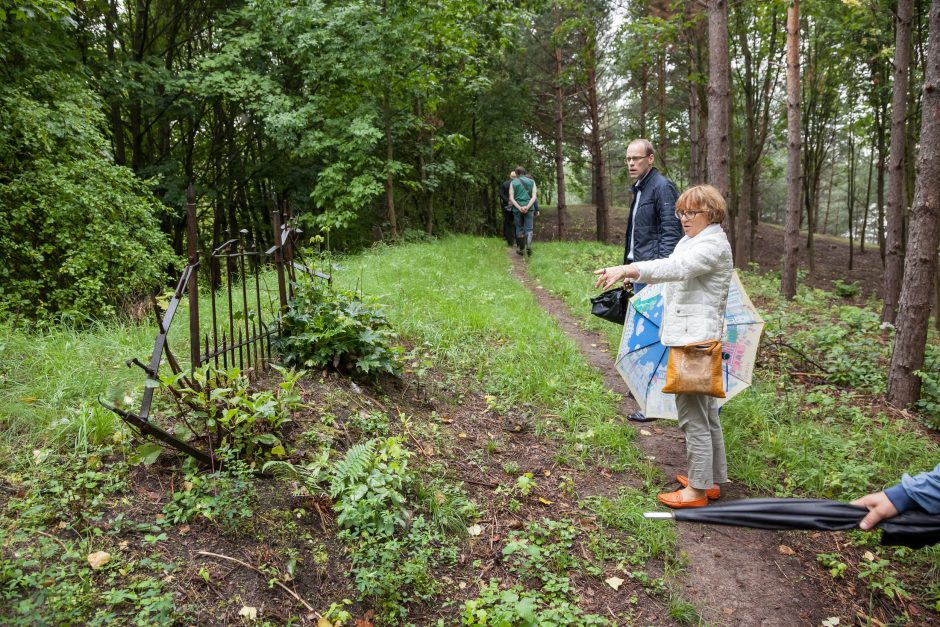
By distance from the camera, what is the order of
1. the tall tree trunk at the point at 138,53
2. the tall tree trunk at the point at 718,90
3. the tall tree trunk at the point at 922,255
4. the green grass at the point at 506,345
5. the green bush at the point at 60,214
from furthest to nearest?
1. the tall tree trunk at the point at 138,53
2. the green bush at the point at 60,214
3. the tall tree trunk at the point at 718,90
4. the tall tree trunk at the point at 922,255
5. the green grass at the point at 506,345

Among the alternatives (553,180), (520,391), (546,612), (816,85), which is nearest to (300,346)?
(520,391)

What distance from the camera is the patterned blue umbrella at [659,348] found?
3736 millimetres

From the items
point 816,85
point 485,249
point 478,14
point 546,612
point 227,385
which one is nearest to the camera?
point 546,612

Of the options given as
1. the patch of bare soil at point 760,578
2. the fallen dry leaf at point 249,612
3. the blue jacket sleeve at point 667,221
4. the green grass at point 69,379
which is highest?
the blue jacket sleeve at point 667,221

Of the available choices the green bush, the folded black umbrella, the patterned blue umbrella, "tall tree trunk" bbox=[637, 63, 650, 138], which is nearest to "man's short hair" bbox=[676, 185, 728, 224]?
the patterned blue umbrella

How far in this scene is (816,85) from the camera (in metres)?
16.9

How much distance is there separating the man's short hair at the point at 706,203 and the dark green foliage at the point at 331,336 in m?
2.55

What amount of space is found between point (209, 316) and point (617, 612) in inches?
216

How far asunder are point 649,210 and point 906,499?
310 cm

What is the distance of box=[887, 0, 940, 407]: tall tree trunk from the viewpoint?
189 inches

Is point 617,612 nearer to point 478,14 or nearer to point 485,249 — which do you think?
point 485,249

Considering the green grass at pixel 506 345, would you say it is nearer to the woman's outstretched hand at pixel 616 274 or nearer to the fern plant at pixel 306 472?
the woman's outstretched hand at pixel 616 274

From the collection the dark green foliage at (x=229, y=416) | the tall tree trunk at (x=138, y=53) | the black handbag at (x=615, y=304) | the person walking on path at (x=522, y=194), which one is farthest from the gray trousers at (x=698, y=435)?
the tall tree trunk at (x=138, y=53)

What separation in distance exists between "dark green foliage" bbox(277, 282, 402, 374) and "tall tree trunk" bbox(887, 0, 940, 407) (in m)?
4.78
